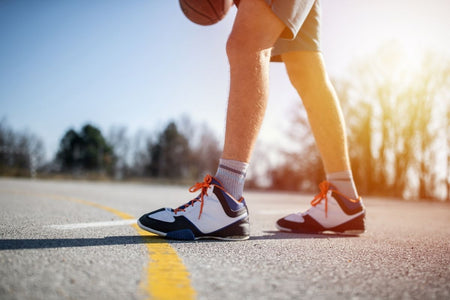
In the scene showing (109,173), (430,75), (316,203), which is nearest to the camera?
(316,203)

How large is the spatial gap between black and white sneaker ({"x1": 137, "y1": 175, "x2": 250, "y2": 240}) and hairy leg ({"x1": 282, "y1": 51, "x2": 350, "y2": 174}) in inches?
35.5

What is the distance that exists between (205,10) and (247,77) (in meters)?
0.97

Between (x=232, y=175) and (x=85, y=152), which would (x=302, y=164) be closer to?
(x=232, y=175)

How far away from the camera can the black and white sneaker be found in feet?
5.84

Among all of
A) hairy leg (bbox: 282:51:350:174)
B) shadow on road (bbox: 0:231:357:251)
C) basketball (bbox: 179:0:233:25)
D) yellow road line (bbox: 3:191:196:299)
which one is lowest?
shadow on road (bbox: 0:231:357:251)

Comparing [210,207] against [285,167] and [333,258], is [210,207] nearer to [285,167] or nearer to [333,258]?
[333,258]

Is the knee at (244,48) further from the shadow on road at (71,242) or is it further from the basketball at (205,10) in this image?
the shadow on road at (71,242)

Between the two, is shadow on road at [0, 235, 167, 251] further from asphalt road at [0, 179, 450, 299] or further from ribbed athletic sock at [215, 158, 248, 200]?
ribbed athletic sock at [215, 158, 248, 200]

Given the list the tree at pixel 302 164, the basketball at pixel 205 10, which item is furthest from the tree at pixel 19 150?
the basketball at pixel 205 10

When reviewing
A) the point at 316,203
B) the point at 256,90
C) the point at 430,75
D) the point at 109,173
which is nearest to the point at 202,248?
the point at 256,90

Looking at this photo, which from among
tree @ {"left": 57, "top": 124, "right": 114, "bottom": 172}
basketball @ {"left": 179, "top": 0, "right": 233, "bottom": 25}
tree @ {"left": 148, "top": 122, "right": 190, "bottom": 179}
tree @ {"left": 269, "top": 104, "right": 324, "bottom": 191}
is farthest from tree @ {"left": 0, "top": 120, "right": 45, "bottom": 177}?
basketball @ {"left": 179, "top": 0, "right": 233, "bottom": 25}

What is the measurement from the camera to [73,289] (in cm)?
87

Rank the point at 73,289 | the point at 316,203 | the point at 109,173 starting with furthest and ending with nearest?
the point at 109,173
the point at 316,203
the point at 73,289

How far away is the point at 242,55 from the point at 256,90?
21 cm
